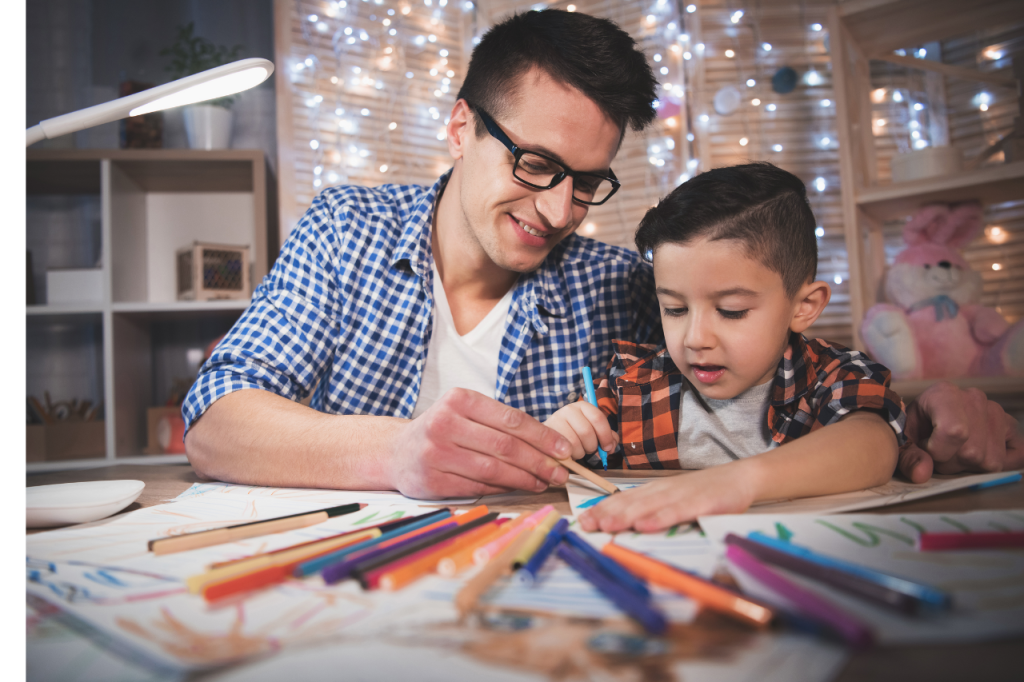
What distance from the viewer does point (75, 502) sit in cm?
61

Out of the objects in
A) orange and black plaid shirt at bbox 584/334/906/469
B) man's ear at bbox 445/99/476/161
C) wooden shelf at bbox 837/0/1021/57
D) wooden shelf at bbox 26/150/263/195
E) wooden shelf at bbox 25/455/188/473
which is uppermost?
wooden shelf at bbox 837/0/1021/57

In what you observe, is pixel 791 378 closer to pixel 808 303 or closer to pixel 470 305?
pixel 808 303

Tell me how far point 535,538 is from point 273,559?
19cm

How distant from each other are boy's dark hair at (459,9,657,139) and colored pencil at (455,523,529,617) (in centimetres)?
82

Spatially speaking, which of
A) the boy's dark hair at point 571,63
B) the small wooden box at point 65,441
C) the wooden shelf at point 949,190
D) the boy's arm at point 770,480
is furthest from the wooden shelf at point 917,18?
the small wooden box at point 65,441

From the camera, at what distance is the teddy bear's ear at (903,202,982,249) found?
5.11 feet

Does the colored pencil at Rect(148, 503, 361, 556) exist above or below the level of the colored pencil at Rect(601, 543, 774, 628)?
below

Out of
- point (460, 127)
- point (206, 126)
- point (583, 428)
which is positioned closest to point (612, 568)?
point (583, 428)

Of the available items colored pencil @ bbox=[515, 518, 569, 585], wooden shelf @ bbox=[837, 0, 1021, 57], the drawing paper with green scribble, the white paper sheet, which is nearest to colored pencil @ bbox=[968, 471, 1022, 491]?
the white paper sheet

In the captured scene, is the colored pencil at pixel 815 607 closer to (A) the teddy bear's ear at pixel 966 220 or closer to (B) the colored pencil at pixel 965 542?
(B) the colored pencil at pixel 965 542

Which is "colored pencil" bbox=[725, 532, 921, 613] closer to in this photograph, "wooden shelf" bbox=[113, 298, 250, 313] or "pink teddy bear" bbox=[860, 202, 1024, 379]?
"pink teddy bear" bbox=[860, 202, 1024, 379]

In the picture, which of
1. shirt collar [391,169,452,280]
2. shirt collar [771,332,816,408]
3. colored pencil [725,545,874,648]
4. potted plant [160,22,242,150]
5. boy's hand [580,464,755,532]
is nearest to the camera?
colored pencil [725,545,874,648]

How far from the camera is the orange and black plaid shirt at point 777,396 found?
758mm
